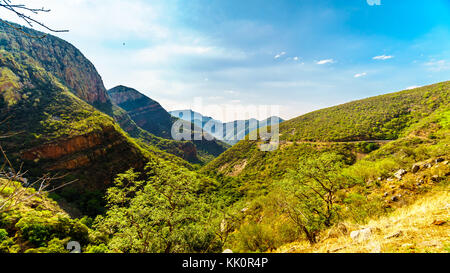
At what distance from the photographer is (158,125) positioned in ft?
480

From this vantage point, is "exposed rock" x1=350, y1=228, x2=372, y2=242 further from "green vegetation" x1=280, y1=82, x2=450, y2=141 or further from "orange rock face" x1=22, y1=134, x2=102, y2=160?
"orange rock face" x1=22, y1=134, x2=102, y2=160

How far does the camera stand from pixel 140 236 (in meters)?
10.4

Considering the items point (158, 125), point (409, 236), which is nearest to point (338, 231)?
point (409, 236)

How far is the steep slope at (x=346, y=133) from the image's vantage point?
3666 centimetres

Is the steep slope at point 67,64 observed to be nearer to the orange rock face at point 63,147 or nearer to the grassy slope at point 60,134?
the grassy slope at point 60,134

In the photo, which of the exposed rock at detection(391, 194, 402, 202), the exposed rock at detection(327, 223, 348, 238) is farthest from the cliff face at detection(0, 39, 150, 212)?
the exposed rock at detection(391, 194, 402, 202)

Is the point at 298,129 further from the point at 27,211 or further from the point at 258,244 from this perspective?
the point at 27,211

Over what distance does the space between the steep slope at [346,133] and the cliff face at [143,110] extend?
10632 centimetres

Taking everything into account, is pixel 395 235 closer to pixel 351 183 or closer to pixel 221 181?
pixel 351 183

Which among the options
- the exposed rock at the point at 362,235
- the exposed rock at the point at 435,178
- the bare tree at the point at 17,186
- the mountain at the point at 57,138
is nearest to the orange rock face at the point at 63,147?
the mountain at the point at 57,138

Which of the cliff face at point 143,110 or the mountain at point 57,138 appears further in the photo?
the cliff face at point 143,110

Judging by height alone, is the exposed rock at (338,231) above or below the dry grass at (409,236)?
below
